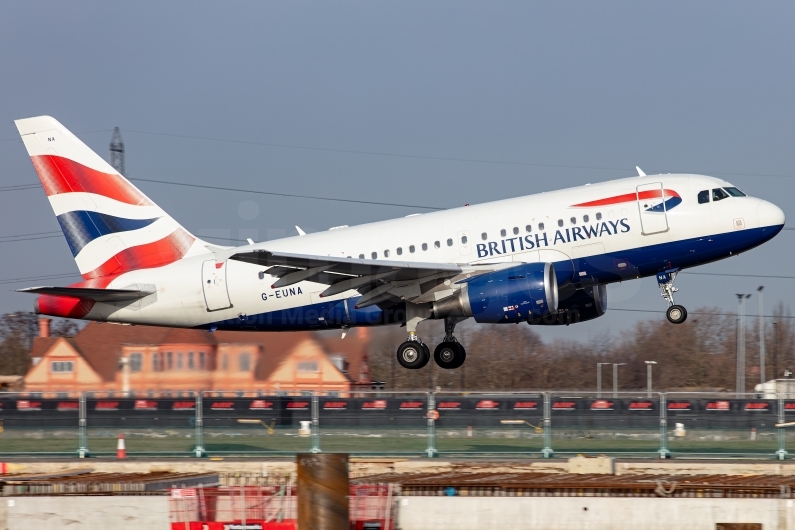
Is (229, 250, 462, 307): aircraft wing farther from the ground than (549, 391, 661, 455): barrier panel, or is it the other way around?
(229, 250, 462, 307): aircraft wing

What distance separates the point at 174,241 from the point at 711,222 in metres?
15.3

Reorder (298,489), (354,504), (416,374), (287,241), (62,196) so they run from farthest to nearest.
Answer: (416,374)
(62,196)
(287,241)
(354,504)
(298,489)

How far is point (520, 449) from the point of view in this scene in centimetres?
2383

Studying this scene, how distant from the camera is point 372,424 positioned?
80.0 ft

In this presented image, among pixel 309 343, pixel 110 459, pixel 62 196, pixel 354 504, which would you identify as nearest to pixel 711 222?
pixel 309 343

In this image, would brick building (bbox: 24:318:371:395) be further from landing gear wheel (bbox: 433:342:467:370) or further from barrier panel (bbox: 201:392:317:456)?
barrier panel (bbox: 201:392:317:456)

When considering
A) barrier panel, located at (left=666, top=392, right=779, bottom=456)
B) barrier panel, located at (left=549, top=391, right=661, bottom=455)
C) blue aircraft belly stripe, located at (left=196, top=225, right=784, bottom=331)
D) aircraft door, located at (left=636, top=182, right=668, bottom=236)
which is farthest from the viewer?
blue aircraft belly stripe, located at (left=196, top=225, right=784, bottom=331)

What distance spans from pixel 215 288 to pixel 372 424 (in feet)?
23.7

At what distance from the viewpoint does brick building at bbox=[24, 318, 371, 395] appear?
28969 mm

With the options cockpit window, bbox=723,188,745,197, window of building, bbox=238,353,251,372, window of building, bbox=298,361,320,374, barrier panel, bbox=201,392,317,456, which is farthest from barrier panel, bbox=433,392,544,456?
cockpit window, bbox=723,188,745,197

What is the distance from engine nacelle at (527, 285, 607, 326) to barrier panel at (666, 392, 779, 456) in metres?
5.80

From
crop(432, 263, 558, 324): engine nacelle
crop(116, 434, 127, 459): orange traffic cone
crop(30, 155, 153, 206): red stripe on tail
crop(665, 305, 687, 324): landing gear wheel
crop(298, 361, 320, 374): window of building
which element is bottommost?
crop(116, 434, 127, 459): orange traffic cone

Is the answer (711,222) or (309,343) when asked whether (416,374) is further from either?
(711,222)

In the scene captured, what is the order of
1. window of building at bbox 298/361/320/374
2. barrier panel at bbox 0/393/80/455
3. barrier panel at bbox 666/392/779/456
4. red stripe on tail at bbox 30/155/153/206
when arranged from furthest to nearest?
red stripe on tail at bbox 30/155/153/206
window of building at bbox 298/361/320/374
barrier panel at bbox 0/393/80/455
barrier panel at bbox 666/392/779/456
